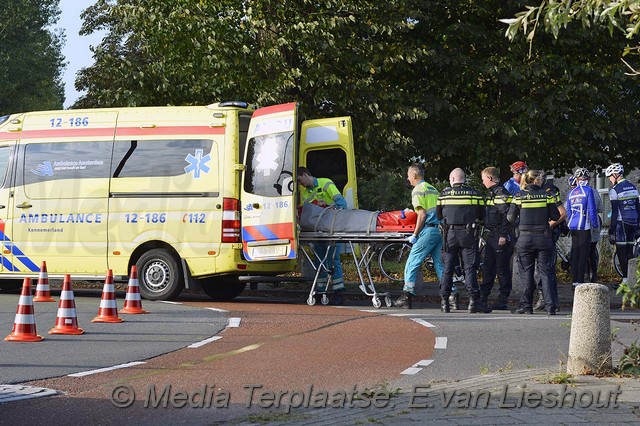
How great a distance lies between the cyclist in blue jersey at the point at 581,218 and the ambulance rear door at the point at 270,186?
450 centimetres

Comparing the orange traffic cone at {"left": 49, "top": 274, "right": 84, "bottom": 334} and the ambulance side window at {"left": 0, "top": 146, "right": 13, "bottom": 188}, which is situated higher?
the ambulance side window at {"left": 0, "top": 146, "right": 13, "bottom": 188}

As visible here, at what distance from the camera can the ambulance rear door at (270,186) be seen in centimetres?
1572

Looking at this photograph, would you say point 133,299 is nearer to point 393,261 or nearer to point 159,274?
point 159,274

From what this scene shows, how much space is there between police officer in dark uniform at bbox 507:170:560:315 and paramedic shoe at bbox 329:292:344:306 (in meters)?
2.93

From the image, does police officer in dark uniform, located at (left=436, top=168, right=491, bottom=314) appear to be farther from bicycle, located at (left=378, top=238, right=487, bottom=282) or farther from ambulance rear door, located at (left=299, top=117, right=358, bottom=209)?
bicycle, located at (left=378, top=238, right=487, bottom=282)

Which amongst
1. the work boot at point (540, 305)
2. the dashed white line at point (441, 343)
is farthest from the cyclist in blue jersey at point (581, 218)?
the dashed white line at point (441, 343)

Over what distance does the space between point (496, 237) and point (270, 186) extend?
3.19 meters

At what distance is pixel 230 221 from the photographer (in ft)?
53.2

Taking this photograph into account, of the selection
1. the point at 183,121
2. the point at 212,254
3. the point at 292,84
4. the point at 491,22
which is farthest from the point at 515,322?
the point at 491,22

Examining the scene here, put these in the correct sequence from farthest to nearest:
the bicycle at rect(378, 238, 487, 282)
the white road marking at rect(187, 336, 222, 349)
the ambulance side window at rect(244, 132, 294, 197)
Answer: the bicycle at rect(378, 238, 487, 282) < the ambulance side window at rect(244, 132, 294, 197) < the white road marking at rect(187, 336, 222, 349)

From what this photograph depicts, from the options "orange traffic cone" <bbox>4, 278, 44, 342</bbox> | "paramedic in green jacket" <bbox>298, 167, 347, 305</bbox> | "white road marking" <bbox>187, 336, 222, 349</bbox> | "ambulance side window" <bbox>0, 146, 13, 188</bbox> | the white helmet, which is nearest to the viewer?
"white road marking" <bbox>187, 336, 222, 349</bbox>

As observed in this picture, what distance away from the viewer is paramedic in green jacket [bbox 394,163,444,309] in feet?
51.2

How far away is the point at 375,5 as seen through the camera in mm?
20391

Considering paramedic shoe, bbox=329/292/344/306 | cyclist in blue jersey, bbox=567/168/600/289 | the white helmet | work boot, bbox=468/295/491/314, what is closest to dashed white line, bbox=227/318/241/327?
paramedic shoe, bbox=329/292/344/306
